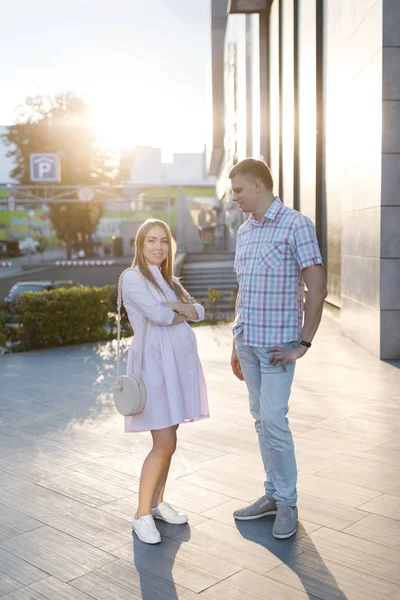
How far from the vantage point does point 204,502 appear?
4.79 meters

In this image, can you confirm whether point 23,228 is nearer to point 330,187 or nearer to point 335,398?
point 330,187

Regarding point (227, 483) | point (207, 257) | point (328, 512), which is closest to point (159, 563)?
point (328, 512)

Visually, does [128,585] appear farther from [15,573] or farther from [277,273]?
[277,273]

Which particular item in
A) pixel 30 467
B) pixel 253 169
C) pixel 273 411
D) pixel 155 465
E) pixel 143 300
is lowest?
pixel 30 467

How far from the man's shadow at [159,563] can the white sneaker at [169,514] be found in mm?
30

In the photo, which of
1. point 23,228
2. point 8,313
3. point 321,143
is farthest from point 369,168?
point 23,228

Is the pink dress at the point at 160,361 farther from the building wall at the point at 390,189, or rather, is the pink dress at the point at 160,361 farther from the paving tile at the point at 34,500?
the building wall at the point at 390,189

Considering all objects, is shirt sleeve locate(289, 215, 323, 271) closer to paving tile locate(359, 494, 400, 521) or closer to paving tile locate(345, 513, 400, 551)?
paving tile locate(345, 513, 400, 551)

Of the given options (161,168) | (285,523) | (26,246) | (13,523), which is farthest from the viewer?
(161,168)

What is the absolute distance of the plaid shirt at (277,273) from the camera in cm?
402

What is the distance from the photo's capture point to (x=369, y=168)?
1088cm

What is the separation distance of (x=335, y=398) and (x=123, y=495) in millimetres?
3610

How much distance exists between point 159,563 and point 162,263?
5.55 feet

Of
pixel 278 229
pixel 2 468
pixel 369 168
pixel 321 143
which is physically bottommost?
pixel 2 468
